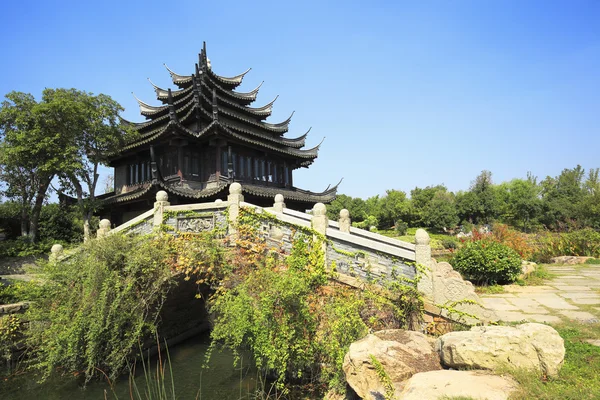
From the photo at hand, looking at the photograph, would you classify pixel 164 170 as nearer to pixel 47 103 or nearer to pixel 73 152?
pixel 73 152

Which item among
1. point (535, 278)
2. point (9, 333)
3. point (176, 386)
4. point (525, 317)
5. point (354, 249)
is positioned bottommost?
point (176, 386)

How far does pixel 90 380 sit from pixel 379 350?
20.2 feet

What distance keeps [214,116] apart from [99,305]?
910 cm

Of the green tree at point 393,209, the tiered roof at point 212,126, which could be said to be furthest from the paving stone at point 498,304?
the green tree at point 393,209

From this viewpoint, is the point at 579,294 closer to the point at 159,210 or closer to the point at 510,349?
the point at 510,349

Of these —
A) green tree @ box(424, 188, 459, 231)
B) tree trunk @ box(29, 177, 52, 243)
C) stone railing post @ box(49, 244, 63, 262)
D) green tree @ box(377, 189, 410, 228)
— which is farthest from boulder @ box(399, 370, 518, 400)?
green tree @ box(377, 189, 410, 228)

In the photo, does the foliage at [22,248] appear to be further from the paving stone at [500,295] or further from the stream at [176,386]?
the paving stone at [500,295]

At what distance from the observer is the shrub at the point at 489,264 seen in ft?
30.1

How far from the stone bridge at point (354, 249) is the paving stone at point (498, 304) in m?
1.62

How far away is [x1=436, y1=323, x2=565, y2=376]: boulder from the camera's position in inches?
152

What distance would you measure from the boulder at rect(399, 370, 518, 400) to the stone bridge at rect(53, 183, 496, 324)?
1948mm

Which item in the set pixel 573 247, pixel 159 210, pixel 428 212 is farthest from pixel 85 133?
pixel 428 212

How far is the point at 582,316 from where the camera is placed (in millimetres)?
6082

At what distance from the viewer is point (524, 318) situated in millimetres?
6105
